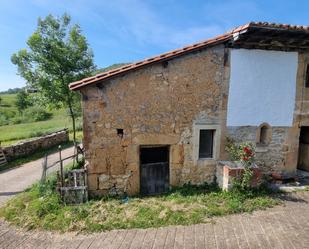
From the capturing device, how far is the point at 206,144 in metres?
7.88

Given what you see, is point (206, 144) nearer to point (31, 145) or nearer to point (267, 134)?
point (267, 134)

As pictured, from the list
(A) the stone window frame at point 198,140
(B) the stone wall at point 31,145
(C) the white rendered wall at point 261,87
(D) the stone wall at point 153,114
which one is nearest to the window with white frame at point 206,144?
(A) the stone window frame at point 198,140

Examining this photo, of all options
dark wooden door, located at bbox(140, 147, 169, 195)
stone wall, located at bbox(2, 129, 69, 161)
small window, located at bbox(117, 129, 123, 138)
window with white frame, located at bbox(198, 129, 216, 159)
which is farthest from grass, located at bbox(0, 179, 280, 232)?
stone wall, located at bbox(2, 129, 69, 161)

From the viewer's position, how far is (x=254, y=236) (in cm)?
503

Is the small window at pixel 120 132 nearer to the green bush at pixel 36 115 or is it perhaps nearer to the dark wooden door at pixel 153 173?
the dark wooden door at pixel 153 173

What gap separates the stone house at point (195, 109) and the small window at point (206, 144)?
0.04m

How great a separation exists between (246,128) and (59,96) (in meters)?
10.8

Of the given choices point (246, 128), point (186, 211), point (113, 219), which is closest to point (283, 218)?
point (186, 211)

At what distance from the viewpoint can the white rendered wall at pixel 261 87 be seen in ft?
25.0

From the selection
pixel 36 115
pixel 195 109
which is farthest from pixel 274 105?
pixel 36 115

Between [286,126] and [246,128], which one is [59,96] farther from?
[286,126]

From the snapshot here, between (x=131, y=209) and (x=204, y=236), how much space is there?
2.26 meters

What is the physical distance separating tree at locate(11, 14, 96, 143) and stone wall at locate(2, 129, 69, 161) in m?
3.40

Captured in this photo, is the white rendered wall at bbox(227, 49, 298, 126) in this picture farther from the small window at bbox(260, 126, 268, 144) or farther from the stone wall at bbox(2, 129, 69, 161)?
the stone wall at bbox(2, 129, 69, 161)
